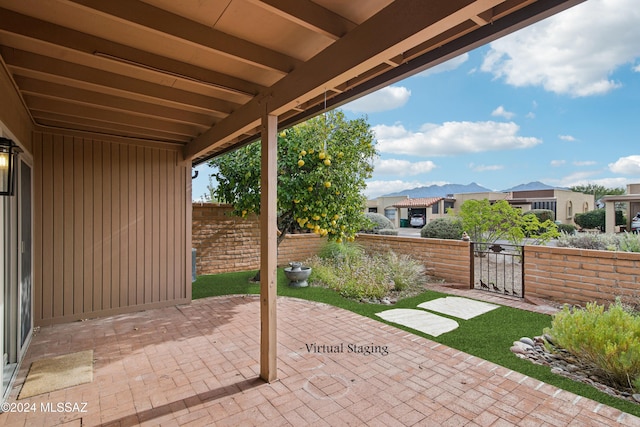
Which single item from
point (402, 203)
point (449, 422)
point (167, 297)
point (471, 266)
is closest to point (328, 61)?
point (449, 422)

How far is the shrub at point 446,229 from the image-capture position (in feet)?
31.2

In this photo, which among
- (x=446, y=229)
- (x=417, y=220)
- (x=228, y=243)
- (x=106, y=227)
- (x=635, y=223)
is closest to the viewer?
(x=106, y=227)

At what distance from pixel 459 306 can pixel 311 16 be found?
4.53 m

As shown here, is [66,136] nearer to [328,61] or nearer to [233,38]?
[233,38]

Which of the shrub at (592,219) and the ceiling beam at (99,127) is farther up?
the ceiling beam at (99,127)

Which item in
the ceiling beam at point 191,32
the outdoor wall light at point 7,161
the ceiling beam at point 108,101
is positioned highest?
the ceiling beam at point 191,32

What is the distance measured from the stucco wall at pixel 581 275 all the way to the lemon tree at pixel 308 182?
122 inches

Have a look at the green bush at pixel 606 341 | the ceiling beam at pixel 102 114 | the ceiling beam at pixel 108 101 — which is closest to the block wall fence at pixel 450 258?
the green bush at pixel 606 341

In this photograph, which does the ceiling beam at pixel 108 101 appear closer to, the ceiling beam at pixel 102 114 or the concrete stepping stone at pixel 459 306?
the ceiling beam at pixel 102 114

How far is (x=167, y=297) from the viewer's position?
5.14m

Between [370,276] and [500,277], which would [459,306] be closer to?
[370,276]

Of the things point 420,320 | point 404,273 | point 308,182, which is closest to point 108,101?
point 308,182

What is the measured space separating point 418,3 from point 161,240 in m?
4.82

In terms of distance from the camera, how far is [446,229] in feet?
32.0
